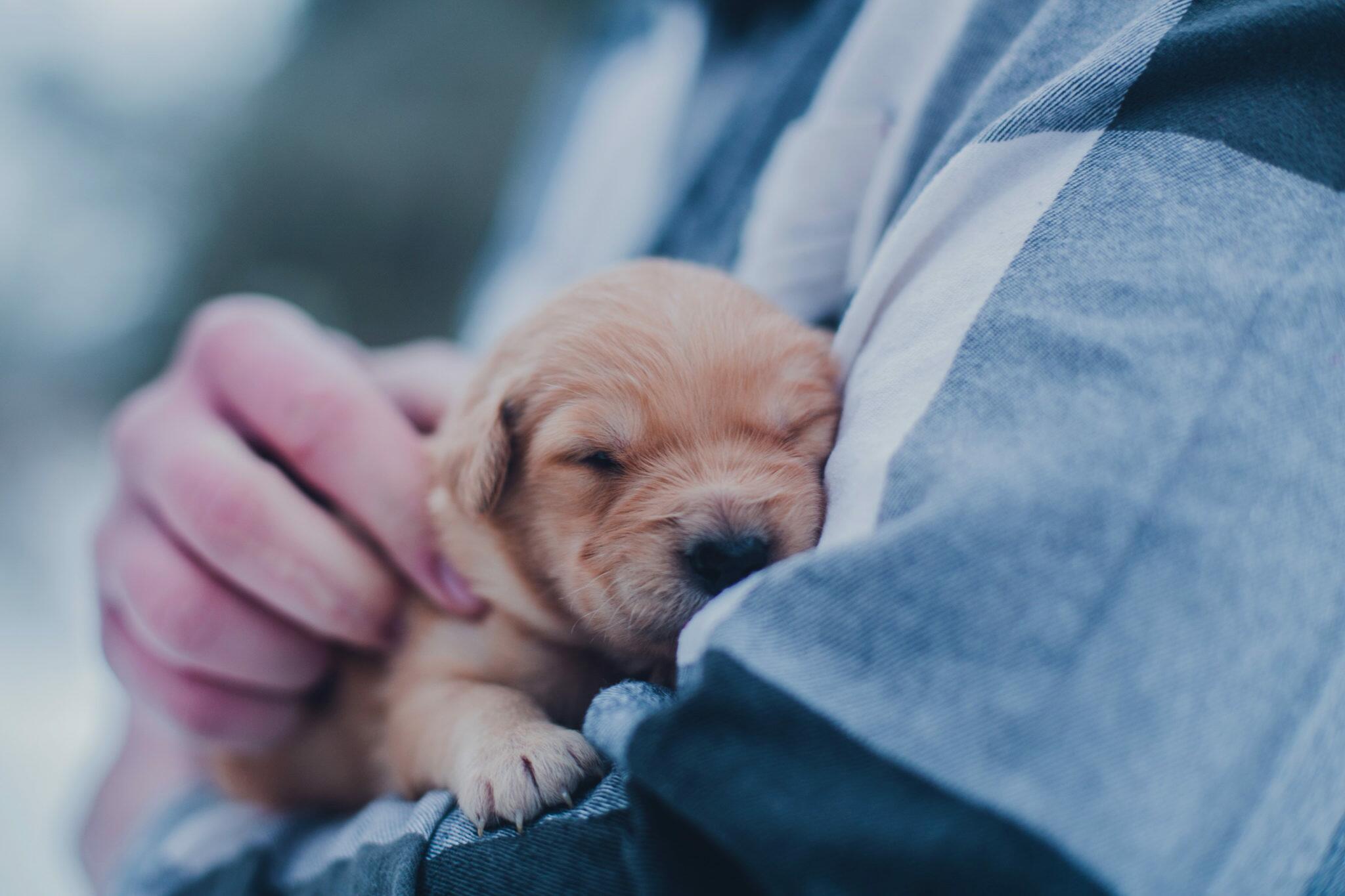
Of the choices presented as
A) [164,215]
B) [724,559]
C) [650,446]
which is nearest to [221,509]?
[650,446]

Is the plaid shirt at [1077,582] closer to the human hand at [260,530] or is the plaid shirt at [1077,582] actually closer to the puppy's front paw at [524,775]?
the puppy's front paw at [524,775]

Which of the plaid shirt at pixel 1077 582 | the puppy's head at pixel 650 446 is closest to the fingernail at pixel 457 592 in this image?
the puppy's head at pixel 650 446

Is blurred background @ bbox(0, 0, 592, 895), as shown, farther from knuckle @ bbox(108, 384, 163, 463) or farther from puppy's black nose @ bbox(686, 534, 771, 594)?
puppy's black nose @ bbox(686, 534, 771, 594)

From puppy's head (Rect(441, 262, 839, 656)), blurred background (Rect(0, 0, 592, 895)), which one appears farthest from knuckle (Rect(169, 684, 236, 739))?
blurred background (Rect(0, 0, 592, 895))

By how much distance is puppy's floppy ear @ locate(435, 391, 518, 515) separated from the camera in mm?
1702

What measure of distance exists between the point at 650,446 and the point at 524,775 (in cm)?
58

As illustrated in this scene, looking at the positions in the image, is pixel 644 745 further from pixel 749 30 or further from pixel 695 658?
pixel 749 30

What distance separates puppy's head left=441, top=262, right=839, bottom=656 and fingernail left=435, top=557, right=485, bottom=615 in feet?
0.62

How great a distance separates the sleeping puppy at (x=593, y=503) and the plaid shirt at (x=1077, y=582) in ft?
1.22

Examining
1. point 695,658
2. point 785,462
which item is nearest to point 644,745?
point 695,658

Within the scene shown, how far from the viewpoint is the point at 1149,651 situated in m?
0.70

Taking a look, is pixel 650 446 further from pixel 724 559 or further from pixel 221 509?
pixel 221 509

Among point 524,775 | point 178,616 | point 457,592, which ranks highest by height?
point 524,775

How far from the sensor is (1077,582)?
0.72m
